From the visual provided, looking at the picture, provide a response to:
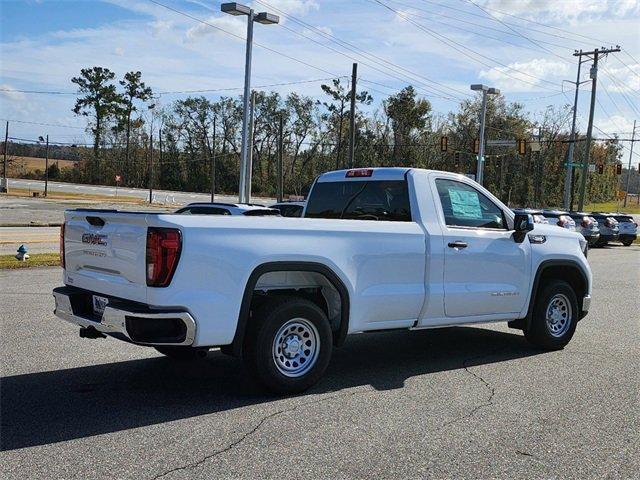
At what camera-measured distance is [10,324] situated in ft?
25.7

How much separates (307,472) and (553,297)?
4.43 metres

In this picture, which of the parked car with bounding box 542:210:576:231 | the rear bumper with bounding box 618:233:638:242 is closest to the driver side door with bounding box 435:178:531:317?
the parked car with bounding box 542:210:576:231

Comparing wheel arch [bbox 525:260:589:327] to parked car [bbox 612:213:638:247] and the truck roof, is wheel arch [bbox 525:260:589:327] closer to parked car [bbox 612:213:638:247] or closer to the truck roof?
the truck roof

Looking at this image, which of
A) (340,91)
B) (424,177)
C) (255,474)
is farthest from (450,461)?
(340,91)

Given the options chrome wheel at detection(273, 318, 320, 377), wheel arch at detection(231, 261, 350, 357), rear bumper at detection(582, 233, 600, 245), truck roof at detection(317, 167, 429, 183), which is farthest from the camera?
rear bumper at detection(582, 233, 600, 245)

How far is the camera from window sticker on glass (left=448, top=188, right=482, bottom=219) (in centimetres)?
656

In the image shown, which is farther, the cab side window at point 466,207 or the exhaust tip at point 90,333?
the cab side window at point 466,207

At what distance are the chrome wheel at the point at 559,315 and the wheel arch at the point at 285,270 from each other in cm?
289

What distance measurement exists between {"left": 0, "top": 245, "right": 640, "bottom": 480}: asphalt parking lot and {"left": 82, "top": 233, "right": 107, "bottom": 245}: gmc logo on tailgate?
1.21 meters

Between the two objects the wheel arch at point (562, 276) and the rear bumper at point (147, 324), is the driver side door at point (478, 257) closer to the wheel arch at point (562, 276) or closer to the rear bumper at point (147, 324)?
the wheel arch at point (562, 276)

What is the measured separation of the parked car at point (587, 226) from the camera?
27.4 meters

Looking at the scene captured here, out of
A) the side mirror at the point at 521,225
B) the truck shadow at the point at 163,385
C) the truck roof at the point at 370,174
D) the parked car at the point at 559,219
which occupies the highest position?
the truck roof at the point at 370,174

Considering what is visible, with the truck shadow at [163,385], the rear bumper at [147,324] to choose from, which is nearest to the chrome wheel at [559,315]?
the truck shadow at [163,385]

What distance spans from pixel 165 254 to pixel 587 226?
1014 inches
